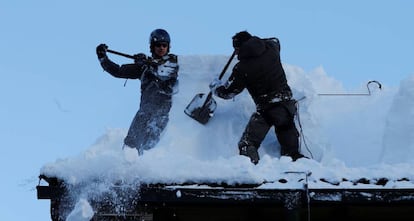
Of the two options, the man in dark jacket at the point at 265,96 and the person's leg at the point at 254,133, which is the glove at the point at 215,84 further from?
the person's leg at the point at 254,133

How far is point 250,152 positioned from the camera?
9.37m

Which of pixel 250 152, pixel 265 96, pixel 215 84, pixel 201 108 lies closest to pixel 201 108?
pixel 201 108

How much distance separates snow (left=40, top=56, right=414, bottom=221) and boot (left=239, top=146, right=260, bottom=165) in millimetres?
248

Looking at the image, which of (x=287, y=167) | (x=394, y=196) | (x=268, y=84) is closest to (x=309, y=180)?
(x=287, y=167)

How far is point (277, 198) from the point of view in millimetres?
8047

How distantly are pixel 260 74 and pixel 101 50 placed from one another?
226 centimetres

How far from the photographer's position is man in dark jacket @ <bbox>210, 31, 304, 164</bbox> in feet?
31.6

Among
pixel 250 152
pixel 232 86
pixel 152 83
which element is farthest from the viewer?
pixel 152 83

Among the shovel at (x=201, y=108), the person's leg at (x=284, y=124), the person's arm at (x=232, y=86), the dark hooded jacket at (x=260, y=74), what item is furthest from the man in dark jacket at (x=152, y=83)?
the person's leg at (x=284, y=124)

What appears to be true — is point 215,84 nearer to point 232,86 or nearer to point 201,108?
point 201,108

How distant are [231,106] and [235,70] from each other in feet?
2.80

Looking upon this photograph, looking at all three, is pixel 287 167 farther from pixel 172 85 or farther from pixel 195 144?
pixel 172 85

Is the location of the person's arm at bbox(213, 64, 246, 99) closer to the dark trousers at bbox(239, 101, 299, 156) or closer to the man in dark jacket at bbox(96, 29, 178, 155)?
the dark trousers at bbox(239, 101, 299, 156)

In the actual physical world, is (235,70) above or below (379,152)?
above
